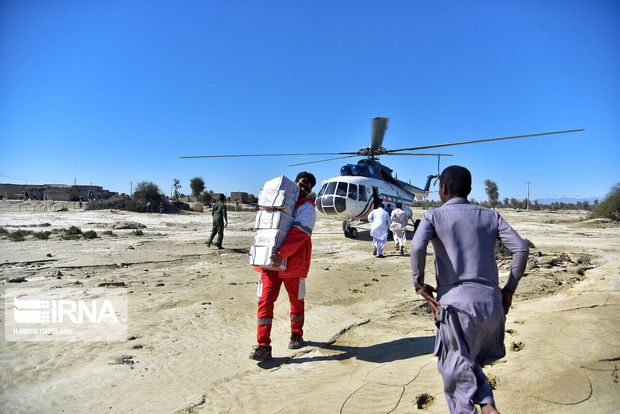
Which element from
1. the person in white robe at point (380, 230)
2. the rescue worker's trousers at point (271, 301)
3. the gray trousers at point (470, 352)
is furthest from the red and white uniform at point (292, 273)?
the person in white robe at point (380, 230)

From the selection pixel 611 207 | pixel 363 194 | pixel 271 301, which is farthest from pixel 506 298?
pixel 611 207

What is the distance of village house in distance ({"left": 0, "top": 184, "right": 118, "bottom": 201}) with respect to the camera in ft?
136

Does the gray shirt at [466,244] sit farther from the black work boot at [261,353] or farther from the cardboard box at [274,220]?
the black work boot at [261,353]

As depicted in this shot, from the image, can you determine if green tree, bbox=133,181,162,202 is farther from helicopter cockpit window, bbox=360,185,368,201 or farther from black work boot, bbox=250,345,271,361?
black work boot, bbox=250,345,271,361

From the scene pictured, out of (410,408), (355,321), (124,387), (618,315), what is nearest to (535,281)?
(618,315)

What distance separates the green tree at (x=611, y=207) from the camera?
28859 mm

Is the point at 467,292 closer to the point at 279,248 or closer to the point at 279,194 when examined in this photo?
the point at 279,248

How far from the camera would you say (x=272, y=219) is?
3.69 m

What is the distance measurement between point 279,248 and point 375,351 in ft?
5.40

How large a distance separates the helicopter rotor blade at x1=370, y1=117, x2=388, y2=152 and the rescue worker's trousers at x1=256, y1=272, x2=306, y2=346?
452 inches

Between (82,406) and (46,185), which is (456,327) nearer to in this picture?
(82,406)

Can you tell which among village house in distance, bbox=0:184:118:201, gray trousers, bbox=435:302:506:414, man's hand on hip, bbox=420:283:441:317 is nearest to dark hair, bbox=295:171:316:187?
man's hand on hip, bbox=420:283:441:317

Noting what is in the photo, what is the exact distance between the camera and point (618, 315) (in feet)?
13.0

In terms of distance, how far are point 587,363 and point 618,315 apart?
1.61m
